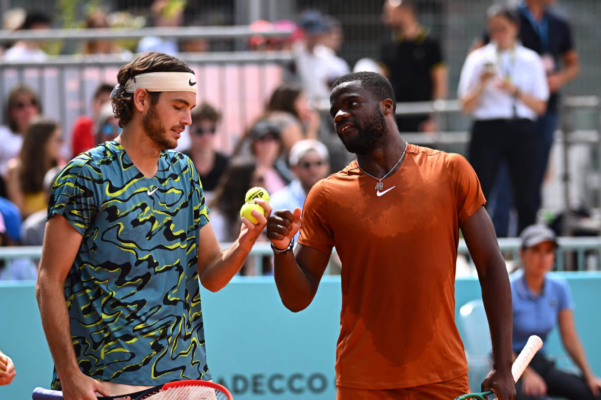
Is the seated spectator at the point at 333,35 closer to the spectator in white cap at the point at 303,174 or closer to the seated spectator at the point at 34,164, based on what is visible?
the spectator in white cap at the point at 303,174

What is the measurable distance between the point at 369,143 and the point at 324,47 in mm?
6291

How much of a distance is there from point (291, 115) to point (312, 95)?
4.20ft

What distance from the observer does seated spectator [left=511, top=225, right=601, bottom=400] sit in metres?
5.59

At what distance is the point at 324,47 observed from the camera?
917 centimetres

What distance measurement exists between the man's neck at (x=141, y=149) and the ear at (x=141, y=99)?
0.08m

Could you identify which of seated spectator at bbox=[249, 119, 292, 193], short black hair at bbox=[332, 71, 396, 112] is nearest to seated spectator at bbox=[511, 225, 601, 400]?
seated spectator at bbox=[249, 119, 292, 193]

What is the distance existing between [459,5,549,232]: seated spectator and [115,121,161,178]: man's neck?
474cm

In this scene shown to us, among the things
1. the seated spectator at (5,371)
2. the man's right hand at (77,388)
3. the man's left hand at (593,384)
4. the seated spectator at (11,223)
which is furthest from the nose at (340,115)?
the seated spectator at (11,223)

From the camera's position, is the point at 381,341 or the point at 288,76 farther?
the point at 288,76

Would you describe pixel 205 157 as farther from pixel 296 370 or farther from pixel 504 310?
pixel 504 310

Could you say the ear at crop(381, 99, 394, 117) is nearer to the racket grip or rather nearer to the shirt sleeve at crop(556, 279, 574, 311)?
the racket grip

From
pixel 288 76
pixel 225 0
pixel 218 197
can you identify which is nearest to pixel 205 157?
pixel 218 197

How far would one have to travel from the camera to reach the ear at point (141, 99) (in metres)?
2.96

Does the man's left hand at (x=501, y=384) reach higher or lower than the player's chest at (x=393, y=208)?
lower
